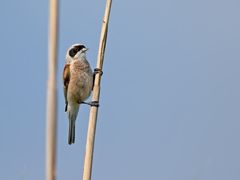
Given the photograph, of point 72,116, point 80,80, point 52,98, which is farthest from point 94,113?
point 72,116

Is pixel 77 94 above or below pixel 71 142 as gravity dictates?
above

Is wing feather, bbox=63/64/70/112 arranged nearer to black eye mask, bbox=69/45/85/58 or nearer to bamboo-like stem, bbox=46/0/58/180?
black eye mask, bbox=69/45/85/58

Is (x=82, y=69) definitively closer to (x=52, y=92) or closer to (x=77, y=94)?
(x=77, y=94)

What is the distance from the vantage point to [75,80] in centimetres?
428

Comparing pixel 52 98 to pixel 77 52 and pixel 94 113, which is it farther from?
pixel 77 52

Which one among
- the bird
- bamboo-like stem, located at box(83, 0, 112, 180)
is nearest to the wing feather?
the bird

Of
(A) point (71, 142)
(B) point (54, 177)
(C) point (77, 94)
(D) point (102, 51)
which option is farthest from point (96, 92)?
(C) point (77, 94)

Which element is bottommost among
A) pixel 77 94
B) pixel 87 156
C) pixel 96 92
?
pixel 77 94

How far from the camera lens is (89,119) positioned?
2314 millimetres

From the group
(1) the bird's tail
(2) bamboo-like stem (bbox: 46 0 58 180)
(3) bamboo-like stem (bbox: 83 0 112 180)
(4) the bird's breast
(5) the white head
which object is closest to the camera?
(2) bamboo-like stem (bbox: 46 0 58 180)

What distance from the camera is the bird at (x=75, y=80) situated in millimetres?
4199

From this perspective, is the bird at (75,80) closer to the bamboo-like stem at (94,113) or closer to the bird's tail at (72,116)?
the bird's tail at (72,116)

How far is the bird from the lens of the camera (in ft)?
13.8

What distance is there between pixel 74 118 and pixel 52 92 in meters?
3.01
